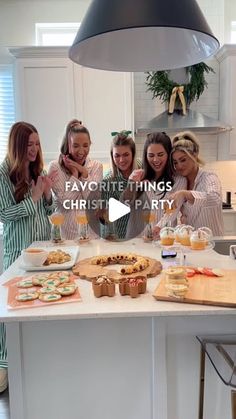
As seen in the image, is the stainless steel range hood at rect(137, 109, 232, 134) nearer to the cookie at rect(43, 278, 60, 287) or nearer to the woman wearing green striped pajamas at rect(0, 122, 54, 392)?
the woman wearing green striped pajamas at rect(0, 122, 54, 392)

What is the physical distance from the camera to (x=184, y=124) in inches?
133

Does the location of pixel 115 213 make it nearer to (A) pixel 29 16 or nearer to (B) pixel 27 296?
(B) pixel 27 296

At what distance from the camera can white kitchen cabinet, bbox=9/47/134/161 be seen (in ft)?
10.7

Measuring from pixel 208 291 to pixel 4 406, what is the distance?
55.3 inches

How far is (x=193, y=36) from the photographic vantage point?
1326mm

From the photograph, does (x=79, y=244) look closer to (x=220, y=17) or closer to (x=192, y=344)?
(x=192, y=344)

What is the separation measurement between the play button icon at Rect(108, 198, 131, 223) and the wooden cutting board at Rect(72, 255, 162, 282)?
640mm

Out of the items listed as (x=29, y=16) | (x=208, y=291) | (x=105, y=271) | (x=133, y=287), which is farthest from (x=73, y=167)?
(x=29, y=16)

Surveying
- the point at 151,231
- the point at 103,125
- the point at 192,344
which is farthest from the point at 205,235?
the point at 103,125

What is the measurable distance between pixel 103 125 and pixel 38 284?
2.31 metres

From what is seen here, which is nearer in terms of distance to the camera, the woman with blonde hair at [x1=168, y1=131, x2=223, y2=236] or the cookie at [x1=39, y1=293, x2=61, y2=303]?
the cookie at [x1=39, y1=293, x2=61, y2=303]

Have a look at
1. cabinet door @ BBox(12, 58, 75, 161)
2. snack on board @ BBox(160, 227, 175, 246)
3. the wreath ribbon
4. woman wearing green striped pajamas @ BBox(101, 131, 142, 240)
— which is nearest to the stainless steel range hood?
the wreath ribbon

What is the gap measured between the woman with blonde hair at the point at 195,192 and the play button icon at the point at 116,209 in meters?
0.37

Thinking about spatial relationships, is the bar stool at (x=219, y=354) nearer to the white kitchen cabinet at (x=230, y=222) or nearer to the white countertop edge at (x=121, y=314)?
the white countertop edge at (x=121, y=314)
